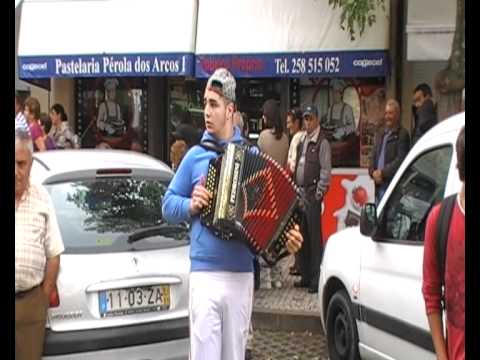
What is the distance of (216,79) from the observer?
4352 millimetres

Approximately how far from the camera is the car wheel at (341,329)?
578 cm

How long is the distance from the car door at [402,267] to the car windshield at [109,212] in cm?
131

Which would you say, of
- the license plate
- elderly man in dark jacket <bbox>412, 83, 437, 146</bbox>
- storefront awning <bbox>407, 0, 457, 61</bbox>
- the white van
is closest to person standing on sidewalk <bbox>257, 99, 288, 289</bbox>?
elderly man in dark jacket <bbox>412, 83, 437, 146</bbox>

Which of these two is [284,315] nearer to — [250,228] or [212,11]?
[250,228]

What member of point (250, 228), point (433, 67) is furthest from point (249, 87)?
point (250, 228)

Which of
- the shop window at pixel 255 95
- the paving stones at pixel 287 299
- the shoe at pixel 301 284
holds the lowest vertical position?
the paving stones at pixel 287 299

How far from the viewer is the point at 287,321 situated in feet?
24.7

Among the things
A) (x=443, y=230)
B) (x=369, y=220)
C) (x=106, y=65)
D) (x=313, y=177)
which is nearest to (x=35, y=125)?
(x=106, y=65)

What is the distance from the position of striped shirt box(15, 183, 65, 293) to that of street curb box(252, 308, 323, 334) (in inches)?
148

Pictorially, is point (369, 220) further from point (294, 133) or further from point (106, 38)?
point (106, 38)

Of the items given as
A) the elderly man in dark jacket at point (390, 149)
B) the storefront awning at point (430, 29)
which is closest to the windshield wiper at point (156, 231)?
the elderly man in dark jacket at point (390, 149)

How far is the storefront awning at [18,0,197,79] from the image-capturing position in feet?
37.8

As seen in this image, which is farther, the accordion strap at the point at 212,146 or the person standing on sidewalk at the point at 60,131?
the person standing on sidewalk at the point at 60,131

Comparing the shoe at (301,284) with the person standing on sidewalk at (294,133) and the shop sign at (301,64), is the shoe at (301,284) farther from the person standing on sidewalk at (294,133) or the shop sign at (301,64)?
the shop sign at (301,64)
